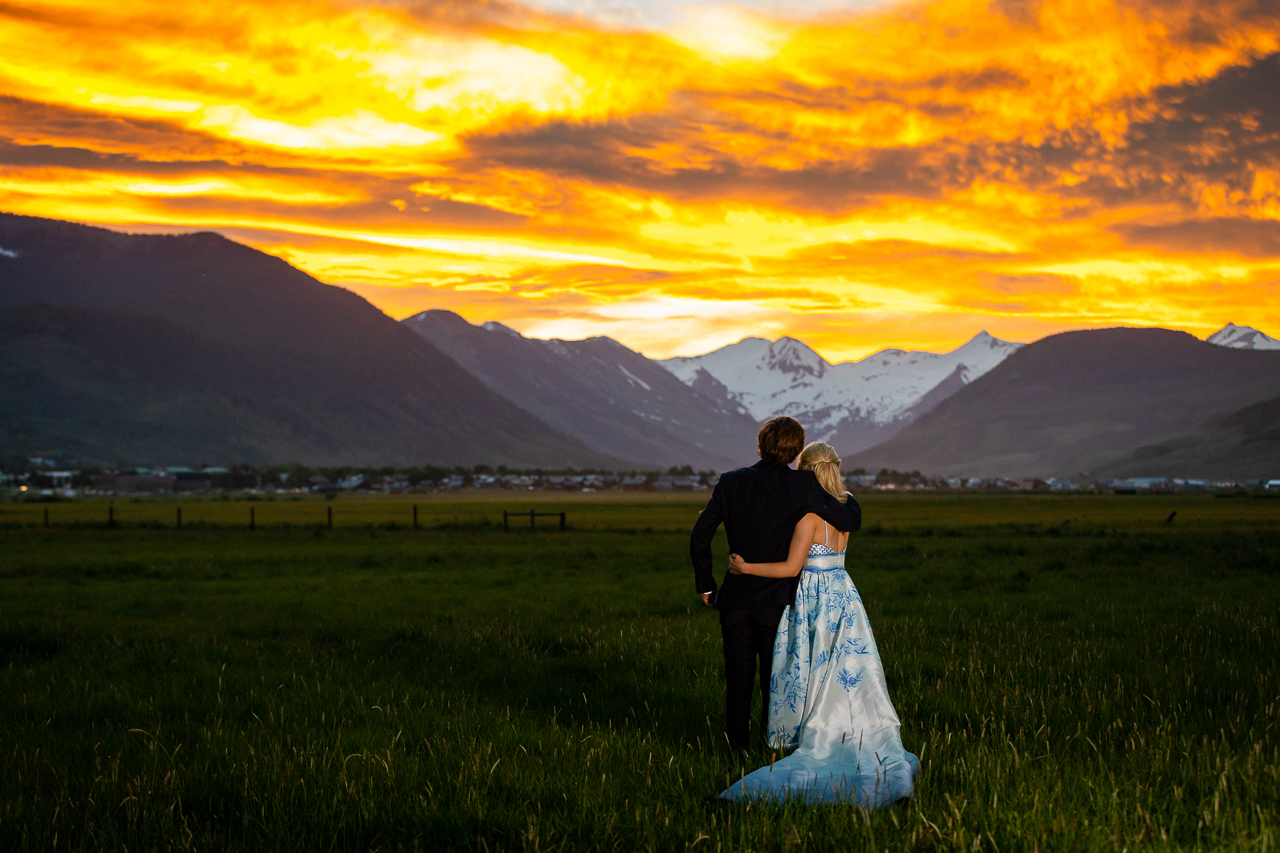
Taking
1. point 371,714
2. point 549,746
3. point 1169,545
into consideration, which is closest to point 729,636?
point 549,746

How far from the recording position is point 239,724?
9.62 m

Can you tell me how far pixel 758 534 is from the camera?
7871 mm

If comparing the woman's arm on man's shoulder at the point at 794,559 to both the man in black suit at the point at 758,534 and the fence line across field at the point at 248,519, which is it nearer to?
the man in black suit at the point at 758,534

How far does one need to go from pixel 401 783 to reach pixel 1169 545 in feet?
132

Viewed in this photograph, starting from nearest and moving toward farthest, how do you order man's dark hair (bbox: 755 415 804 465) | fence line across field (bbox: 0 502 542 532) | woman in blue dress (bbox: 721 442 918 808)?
woman in blue dress (bbox: 721 442 918 808)
man's dark hair (bbox: 755 415 804 465)
fence line across field (bbox: 0 502 542 532)

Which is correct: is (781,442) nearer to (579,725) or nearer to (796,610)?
(796,610)

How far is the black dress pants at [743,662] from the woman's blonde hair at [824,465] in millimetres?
1078

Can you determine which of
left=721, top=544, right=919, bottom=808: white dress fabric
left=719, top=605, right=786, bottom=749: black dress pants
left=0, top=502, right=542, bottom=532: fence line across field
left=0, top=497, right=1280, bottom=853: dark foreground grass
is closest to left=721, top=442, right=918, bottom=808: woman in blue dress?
left=721, top=544, right=919, bottom=808: white dress fabric

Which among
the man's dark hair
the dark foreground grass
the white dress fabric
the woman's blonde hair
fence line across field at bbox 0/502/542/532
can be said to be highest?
the man's dark hair

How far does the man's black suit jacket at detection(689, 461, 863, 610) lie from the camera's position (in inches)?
306

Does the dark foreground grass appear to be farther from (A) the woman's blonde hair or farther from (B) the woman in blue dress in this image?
(A) the woman's blonde hair

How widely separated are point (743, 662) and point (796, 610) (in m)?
0.68

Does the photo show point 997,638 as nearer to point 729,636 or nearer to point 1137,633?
point 1137,633

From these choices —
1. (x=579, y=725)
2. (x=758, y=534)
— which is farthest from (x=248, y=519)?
(x=758, y=534)
